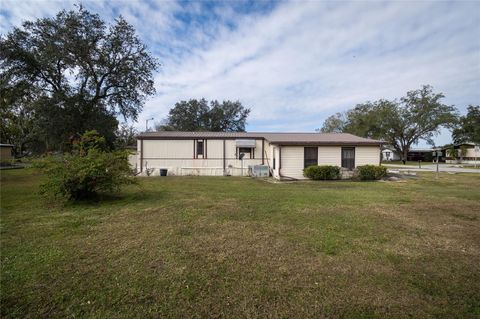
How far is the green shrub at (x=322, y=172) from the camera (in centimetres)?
1331

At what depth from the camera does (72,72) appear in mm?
20125

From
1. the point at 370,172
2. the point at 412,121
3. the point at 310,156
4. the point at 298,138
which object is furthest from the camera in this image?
the point at 412,121

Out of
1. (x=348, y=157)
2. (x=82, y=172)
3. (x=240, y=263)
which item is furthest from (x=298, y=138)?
(x=240, y=263)

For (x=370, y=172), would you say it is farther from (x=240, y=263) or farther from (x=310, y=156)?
(x=240, y=263)

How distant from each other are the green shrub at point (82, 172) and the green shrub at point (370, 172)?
38.7ft

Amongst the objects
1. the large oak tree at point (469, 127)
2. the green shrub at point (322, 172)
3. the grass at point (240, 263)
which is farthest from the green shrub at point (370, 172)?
the large oak tree at point (469, 127)

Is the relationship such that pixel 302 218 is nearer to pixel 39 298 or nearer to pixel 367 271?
pixel 367 271

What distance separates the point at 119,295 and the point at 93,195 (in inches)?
233

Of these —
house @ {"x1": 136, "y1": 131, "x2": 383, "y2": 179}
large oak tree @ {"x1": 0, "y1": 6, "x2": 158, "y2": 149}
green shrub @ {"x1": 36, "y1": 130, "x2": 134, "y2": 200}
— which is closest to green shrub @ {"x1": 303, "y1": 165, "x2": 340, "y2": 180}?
house @ {"x1": 136, "y1": 131, "x2": 383, "y2": 179}

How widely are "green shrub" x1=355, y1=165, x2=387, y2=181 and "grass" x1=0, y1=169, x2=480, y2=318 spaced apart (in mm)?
7471

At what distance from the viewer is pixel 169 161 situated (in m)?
16.5

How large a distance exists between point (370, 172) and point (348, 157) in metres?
1.50

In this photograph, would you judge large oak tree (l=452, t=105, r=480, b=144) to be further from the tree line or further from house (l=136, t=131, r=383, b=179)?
house (l=136, t=131, r=383, b=179)

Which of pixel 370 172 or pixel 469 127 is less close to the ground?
pixel 469 127
